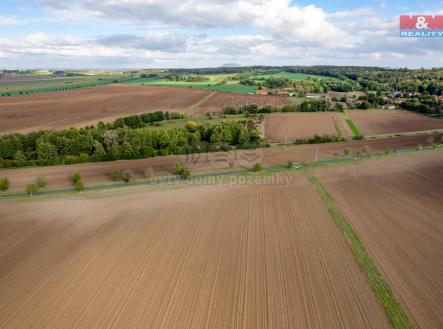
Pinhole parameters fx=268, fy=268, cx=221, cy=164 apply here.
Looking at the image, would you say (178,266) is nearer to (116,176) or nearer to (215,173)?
(116,176)

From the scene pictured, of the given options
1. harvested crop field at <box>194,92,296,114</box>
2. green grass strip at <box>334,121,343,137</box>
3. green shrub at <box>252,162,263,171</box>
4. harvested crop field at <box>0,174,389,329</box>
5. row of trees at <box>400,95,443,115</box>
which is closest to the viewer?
harvested crop field at <box>0,174,389,329</box>

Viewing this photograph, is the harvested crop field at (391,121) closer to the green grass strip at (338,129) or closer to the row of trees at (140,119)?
the green grass strip at (338,129)

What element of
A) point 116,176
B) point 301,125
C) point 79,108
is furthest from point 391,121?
point 79,108

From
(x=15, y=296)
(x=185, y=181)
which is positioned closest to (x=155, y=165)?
(x=185, y=181)

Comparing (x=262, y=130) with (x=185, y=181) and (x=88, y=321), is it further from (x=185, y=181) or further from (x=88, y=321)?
(x=88, y=321)

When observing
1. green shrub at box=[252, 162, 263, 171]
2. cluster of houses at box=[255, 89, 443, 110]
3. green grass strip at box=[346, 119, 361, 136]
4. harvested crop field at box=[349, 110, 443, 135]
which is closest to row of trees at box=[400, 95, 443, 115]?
harvested crop field at box=[349, 110, 443, 135]

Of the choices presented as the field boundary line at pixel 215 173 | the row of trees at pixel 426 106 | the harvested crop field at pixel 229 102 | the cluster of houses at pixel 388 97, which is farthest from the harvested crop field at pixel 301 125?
the row of trees at pixel 426 106

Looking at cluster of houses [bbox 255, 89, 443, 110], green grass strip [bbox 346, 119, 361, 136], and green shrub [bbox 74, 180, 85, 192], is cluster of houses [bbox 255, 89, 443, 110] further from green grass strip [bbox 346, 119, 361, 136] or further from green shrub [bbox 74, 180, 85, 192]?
green shrub [bbox 74, 180, 85, 192]
